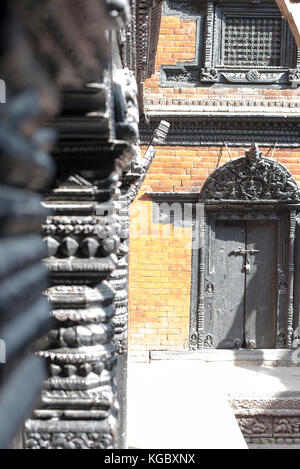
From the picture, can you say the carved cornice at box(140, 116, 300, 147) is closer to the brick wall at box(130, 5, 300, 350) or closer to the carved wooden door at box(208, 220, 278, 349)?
the brick wall at box(130, 5, 300, 350)

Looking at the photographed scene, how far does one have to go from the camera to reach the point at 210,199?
21.9ft

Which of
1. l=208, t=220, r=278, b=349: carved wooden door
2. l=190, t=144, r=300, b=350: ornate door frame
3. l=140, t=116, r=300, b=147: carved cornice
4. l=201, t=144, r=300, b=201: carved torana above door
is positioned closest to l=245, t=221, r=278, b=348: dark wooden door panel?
l=208, t=220, r=278, b=349: carved wooden door

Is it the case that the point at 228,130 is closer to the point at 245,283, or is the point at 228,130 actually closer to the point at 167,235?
the point at 167,235

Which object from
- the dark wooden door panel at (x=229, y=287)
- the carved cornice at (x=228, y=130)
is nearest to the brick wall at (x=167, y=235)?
the carved cornice at (x=228, y=130)

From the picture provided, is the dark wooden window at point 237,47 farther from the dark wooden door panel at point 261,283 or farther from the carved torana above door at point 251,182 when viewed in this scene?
the dark wooden door panel at point 261,283

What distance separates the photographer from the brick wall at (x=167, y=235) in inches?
263

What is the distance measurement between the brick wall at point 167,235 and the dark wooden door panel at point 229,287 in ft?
1.37

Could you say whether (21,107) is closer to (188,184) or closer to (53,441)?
(53,441)

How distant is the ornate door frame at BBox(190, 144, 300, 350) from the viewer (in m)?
6.69

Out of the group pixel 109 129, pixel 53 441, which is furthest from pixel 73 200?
pixel 53 441

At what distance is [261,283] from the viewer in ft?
22.7

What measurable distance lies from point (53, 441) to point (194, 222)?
5213 mm

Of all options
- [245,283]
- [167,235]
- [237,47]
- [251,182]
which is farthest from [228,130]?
[245,283]

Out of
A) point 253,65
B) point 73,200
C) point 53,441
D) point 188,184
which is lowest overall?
point 53,441
